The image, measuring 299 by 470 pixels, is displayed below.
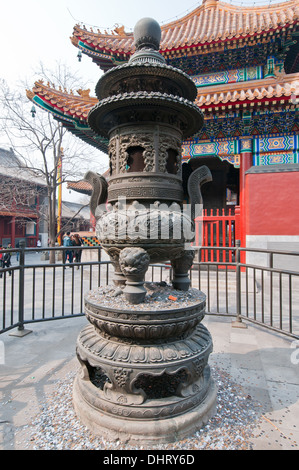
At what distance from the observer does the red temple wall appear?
7.21m

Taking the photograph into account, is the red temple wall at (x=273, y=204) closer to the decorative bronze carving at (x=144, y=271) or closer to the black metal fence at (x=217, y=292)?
the black metal fence at (x=217, y=292)

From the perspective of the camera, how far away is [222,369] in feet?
9.11

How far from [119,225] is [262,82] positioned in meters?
8.41

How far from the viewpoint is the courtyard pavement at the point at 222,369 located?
1888mm

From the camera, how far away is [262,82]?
25.9 ft

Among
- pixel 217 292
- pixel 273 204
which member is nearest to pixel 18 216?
pixel 273 204

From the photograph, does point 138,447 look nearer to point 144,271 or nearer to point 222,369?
point 144,271

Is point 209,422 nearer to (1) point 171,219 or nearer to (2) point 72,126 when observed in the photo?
(1) point 171,219

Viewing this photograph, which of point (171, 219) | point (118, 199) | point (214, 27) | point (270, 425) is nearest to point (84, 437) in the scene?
point (270, 425)

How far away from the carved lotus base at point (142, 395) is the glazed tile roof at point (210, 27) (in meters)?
8.93

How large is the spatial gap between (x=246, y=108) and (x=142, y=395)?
7232 mm

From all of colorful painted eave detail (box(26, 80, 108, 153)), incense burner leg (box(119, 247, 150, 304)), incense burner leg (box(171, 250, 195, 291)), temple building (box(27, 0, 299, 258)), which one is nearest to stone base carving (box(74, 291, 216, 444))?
incense burner leg (box(119, 247, 150, 304))

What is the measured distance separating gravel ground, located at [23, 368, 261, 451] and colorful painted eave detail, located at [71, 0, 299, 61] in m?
8.42

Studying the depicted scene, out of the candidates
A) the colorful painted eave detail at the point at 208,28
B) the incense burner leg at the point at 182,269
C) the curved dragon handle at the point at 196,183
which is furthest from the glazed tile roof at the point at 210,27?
the incense burner leg at the point at 182,269
